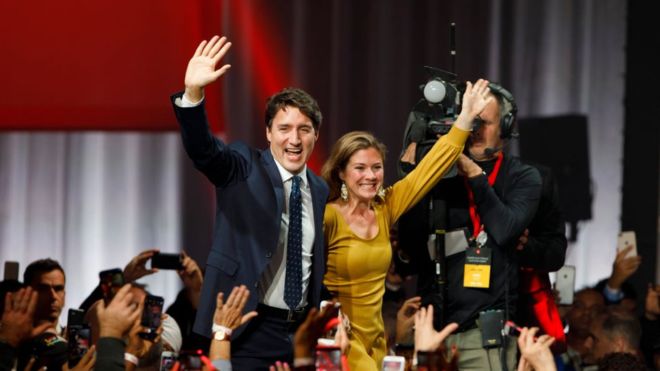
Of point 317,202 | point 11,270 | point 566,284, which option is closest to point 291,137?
point 317,202

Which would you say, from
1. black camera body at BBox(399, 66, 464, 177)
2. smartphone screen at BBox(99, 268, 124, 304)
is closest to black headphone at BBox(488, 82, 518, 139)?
black camera body at BBox(399, 66, 464, 177)

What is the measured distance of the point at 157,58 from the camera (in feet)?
24.3

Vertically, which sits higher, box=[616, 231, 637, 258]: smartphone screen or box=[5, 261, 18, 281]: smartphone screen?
box=[616, 231, 637, 258]: smartphone screen

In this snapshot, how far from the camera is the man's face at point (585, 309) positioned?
6.58m

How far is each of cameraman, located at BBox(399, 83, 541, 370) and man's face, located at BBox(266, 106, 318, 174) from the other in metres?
0.78

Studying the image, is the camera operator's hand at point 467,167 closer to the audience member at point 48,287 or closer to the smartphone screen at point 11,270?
the audience member at point 48,287

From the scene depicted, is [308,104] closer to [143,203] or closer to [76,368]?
[76,368]

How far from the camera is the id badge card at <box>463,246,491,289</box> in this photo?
502cm

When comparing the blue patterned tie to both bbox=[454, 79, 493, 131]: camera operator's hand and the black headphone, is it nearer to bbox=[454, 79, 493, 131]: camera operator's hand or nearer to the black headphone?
bbox=[454, 79, 493, 131]: camera operator's hand

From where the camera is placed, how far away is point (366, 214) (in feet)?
15.9

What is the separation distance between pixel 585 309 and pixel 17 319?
9.91 feet

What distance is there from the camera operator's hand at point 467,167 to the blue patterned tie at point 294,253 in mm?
791

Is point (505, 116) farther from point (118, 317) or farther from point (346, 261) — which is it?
point (118, 317)

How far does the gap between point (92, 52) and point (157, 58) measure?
0.36 meters
